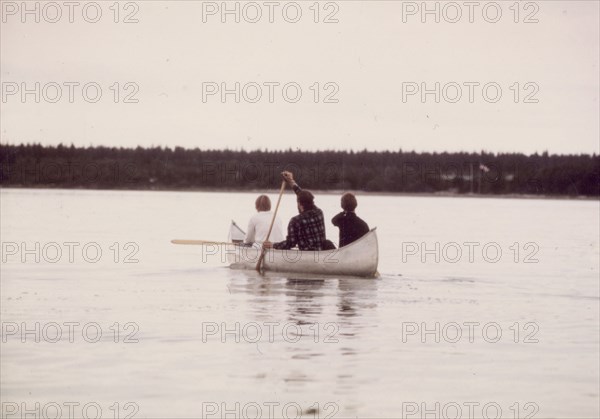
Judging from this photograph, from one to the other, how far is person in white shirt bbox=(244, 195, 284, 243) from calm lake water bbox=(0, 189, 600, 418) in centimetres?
77

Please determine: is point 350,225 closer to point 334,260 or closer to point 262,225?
point 334,260

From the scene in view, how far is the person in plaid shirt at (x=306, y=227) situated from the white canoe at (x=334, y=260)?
0.17 metres

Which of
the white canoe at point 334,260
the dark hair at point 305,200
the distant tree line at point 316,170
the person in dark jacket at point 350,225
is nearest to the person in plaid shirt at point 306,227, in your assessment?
the dark hair at point 305,200

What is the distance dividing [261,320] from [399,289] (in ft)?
19.3

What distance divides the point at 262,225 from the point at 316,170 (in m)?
101

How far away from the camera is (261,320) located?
1524 centimetres

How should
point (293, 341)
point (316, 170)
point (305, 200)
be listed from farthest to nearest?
point (316, 170) → point (305, 200) → point (293, 341)

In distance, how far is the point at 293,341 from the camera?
13234 mm

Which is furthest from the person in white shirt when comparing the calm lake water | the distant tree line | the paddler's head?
the distant tree line

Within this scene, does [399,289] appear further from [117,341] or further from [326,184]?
[326,184]

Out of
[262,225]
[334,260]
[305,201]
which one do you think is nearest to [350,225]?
[334,260]

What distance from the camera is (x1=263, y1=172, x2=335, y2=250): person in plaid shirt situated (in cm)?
2083

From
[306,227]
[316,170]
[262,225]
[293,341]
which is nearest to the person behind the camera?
Result: [293,341]

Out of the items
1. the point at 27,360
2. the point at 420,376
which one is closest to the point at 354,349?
the point at 420,376
